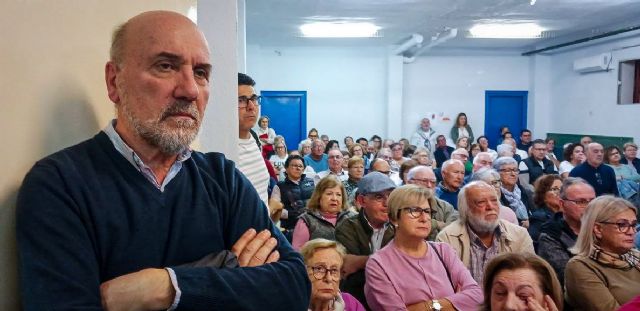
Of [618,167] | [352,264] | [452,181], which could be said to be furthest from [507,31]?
[352,264]

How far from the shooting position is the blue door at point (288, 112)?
1196 centimetres

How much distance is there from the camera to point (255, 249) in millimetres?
1259

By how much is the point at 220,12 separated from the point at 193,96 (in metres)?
1.76

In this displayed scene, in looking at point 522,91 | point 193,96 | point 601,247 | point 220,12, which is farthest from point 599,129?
point 193,96

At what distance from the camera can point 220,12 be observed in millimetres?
2809

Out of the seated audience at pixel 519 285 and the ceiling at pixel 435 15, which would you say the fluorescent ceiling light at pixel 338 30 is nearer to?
the ceiling at pixel 435 15

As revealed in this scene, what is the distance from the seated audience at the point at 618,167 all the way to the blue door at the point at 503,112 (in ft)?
19.1

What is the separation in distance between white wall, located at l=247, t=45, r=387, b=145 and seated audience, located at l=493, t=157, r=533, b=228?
6.87 metres

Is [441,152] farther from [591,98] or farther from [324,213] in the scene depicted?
[324,213]

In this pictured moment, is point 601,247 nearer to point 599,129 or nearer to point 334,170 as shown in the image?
point 334,170

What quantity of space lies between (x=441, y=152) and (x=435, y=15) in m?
3.07

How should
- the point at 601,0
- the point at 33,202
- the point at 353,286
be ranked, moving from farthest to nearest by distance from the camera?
the point at 601,0
the point at 353,286
the point at 33,202

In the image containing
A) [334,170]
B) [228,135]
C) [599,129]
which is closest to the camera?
[228,135]

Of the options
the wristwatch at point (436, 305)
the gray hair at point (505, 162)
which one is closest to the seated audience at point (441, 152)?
the gray hair at point (505, 162)
